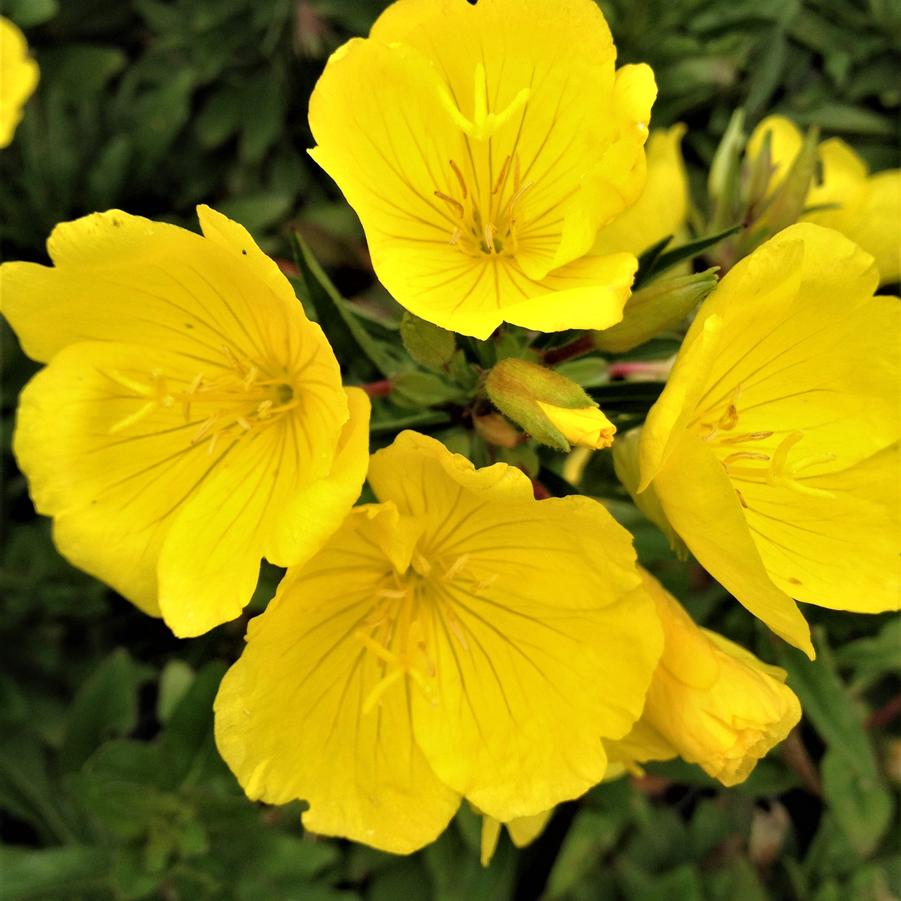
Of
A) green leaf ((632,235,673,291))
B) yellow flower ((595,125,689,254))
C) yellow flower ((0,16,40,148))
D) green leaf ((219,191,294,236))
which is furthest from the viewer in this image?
green leaf ((219,191,294,236))

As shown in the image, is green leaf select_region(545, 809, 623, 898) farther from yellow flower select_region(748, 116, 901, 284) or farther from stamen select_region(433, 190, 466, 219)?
stamen select_region(433, 190, 466, 219)

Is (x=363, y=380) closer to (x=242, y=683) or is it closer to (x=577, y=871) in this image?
(x=242, y=683)

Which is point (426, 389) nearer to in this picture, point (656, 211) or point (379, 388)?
point (379, 388)

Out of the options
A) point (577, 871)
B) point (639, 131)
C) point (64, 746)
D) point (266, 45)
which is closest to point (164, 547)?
point (639, 131)

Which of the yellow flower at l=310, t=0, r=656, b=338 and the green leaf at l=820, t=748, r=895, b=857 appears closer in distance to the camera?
the yellow flower at l=310, t=0, r=656, b=338

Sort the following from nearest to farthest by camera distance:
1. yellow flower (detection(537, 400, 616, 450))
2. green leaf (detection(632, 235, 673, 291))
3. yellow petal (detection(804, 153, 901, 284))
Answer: yellow flower (detection(537, 400, 616, 450))
green leaf (detection(632, 235, 673, 291))
yellow petal (detection(804, 153, 901, 284))

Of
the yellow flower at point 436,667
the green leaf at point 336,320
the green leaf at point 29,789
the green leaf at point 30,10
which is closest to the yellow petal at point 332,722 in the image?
the yellow flower at point 436,667

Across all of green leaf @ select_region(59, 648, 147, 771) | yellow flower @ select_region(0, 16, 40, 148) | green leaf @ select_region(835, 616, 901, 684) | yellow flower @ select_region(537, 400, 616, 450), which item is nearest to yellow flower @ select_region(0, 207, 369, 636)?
yellow flower @ select_region(537, 400, 616, 450)

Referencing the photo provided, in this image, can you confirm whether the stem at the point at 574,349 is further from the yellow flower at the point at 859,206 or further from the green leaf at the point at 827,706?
Result: the green leaf at the point at 827,706
